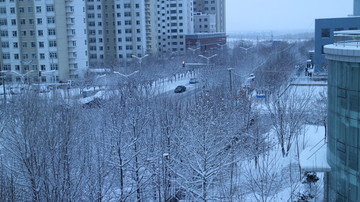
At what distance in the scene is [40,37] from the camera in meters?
43.0

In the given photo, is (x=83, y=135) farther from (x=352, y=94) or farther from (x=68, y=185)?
(x=352, y=94)

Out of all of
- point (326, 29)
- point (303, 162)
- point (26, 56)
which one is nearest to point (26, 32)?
point (26, 56)

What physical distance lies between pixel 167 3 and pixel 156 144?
207 ft

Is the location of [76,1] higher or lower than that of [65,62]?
higher

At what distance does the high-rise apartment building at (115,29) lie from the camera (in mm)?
54281

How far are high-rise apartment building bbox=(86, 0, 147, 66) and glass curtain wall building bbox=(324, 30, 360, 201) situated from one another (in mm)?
43636

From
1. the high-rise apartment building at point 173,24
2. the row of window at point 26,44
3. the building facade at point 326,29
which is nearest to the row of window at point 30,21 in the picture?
the row of window at point 26,44

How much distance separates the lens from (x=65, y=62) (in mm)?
43844

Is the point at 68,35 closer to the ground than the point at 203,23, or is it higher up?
closer to the ground

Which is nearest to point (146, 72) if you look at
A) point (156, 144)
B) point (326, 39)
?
point (326, 39)

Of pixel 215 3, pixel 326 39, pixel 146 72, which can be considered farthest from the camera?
pixel 215 3

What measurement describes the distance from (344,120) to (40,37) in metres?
37.4

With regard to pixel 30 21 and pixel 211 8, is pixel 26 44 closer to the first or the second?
pixel 30 21

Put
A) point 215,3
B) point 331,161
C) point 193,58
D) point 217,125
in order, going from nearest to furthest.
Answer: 1. point 331,161
2. point 217,125
3. point 193,58
4. point 215,3
